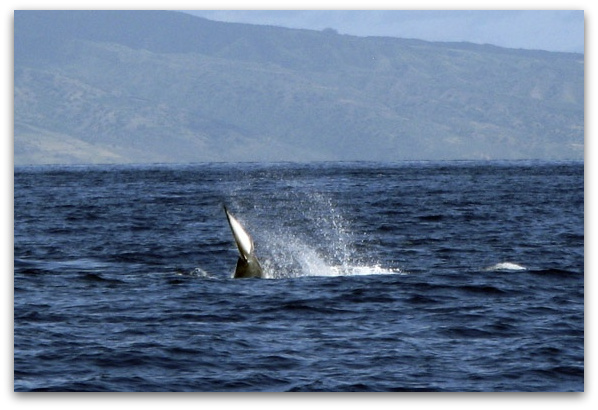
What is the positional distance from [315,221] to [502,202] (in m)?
14.7

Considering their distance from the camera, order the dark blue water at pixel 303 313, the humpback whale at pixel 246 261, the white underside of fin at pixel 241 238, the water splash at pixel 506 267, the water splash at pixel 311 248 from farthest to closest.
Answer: the water splash at pixel 311 248 → the water splash at pixel 506 267 → the humpback whale at pixel 246 261 → the white underside of fin at pixel 241 238 → the dark blue water at pixel 303 313

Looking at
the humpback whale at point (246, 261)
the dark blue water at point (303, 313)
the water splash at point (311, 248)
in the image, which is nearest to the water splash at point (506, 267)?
the dark blue water at point (303, 313)

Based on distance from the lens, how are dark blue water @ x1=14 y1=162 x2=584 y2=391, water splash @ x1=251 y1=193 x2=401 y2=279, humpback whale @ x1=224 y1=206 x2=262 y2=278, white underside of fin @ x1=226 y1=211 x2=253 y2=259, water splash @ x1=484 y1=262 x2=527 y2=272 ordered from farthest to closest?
water splash @ x1=251 y1=193 x2=401 y2=279
water splash @ x1=484 y1=262 x2=527 y2=272
humpback whale @ x1=224 y1=206 x2=262 y2=278
white underside of fin @ x1=226 y1=211 x2=253 y2=259
dark blue water @ x1=14 y1=162 x2=584 y2=391

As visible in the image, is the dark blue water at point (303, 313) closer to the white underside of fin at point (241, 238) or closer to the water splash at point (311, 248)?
the water splash at point (311, 248)

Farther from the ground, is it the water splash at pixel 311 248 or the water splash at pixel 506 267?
the water splash at pixel 311 248

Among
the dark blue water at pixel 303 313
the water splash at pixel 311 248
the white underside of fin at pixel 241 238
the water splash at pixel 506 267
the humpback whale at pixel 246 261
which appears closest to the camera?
the dark blue water at pixel 303 313

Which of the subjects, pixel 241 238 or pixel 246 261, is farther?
pixel 246 261

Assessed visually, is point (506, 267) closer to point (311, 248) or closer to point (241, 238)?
point (241, 238)

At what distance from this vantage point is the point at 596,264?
1581 centimetres

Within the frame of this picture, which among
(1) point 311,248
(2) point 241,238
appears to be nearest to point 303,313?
(2) point 241,238

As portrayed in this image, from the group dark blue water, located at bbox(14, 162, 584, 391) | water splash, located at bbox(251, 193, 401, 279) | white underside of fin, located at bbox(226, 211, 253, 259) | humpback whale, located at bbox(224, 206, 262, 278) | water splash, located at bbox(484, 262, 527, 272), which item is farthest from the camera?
water splash, located at bbox(251, 193, 401, 279)

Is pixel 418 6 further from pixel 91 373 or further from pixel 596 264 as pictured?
pixel 91 373

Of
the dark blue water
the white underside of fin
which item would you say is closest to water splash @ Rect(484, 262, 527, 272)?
the dark blue water

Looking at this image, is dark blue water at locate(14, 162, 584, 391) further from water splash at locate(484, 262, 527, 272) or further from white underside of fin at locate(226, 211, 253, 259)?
white underside of fin at locate(226, 211, 253, 259)
